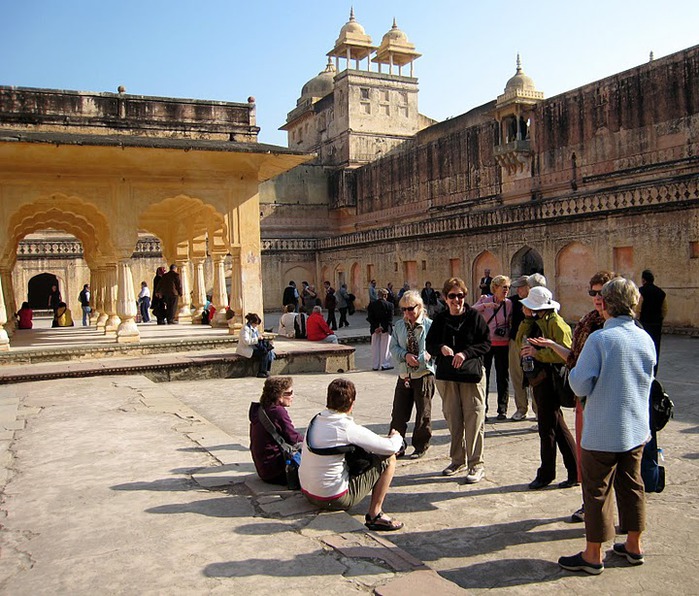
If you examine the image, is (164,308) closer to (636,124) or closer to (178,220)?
(178,220)

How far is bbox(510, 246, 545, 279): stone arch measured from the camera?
2106cm

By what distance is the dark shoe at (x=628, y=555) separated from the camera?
373 cm

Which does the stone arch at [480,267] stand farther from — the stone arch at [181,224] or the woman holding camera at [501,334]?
the woman holding camera at [501,334]

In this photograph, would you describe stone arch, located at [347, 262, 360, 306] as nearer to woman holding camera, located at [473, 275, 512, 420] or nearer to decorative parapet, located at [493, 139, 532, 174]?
decorative parapet, located at [493, 139, 532, 174]

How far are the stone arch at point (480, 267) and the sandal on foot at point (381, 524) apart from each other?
60.2 ft

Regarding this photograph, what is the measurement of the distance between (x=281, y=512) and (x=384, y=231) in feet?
80.1

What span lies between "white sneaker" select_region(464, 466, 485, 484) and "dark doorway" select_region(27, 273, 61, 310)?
2968 cm

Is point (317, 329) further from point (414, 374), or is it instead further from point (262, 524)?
point (262, 524)

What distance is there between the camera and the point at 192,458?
5871 millimetres

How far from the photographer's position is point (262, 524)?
433 centimetres

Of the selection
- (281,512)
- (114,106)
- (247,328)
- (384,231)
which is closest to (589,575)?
(281,512)

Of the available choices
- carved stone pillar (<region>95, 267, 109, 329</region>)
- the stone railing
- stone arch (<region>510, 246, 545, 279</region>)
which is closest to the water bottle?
carved stone pillar (<region>95, 267, 109, 329</region>)

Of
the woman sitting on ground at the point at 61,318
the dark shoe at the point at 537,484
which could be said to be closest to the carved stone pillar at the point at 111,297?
the woman sitting on ground at the point at 61,318

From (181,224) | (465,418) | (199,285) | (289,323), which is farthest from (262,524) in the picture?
(181,224)
